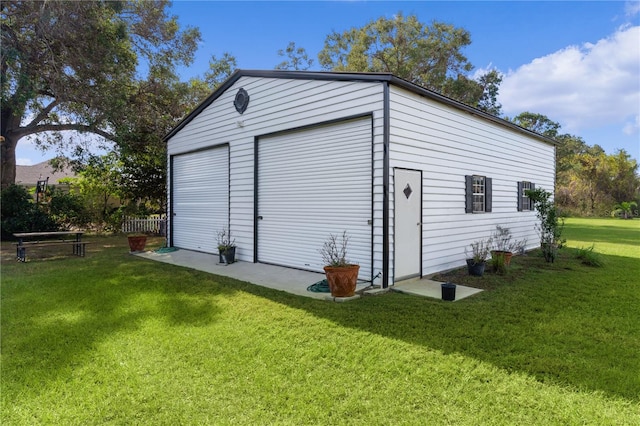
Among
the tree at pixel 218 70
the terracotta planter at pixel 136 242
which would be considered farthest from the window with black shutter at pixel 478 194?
the tree at pixel 218 70

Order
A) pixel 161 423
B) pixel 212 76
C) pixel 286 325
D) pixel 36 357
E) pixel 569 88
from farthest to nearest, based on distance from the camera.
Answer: pixel 212 76 < pixel 569 88 < pixel 286 325 < pixel 36 357 < pixel 161 423

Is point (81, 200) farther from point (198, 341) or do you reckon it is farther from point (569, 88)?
point (569, 88)

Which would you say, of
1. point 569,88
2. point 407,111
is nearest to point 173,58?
point 407,111

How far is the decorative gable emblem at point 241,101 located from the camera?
332 inches

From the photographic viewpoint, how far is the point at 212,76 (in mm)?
22109

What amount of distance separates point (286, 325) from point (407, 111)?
14.0 feet

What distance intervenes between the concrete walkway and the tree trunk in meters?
8.70

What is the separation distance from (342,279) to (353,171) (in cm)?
216

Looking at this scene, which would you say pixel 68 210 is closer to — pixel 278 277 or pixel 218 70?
pixel 278 277

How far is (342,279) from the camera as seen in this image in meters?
5.16

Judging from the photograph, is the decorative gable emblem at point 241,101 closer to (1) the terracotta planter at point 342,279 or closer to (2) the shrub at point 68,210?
(1) the terracotta planter at point 342,279

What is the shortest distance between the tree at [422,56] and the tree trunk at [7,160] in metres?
17.0

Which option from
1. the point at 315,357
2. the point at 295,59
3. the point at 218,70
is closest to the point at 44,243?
the point at 315,357

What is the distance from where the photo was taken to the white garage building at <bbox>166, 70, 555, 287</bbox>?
5.98 metres
